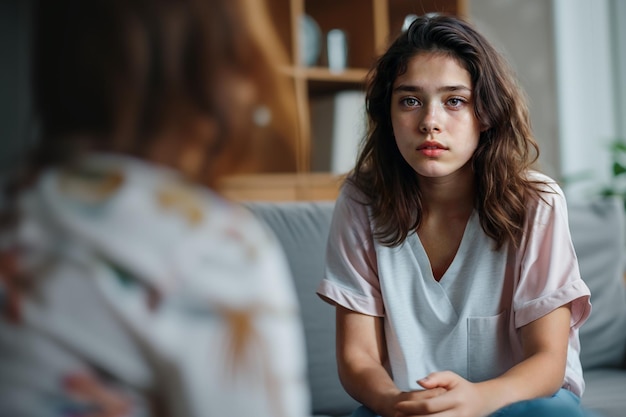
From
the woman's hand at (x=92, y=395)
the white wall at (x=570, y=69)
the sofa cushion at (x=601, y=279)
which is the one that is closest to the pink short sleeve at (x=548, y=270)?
the sofa cushion at (x=601, y=279)

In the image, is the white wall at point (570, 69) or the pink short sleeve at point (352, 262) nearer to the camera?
the pink short sleeve at point (352, 262)

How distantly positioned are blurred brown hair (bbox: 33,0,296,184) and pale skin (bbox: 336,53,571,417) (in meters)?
0.58

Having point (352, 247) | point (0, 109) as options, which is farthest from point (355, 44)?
point (0, 109)

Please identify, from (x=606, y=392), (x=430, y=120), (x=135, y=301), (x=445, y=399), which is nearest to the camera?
(x=135, y=301)

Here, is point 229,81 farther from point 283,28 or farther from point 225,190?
point 283,28

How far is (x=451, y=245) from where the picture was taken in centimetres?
127

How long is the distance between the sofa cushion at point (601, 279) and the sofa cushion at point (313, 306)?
0.57 metres

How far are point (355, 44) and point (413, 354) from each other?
5.61 ft

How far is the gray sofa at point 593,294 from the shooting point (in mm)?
1601

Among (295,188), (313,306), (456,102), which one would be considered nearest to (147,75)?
(456,102)

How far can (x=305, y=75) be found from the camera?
99.3 inches

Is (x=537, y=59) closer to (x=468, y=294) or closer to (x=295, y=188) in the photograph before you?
(x=295, y=188)

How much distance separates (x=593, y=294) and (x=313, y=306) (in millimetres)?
656

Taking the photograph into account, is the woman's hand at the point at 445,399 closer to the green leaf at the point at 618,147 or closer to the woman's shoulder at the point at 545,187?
the woman's shoulder at the point at 545,187
